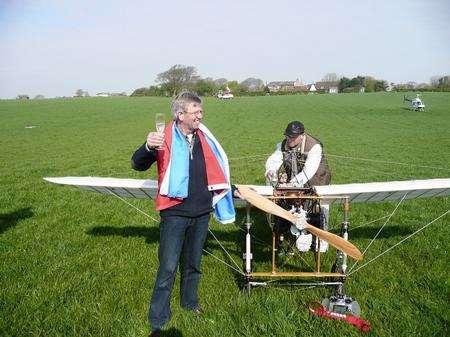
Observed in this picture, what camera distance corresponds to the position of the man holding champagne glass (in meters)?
4.18

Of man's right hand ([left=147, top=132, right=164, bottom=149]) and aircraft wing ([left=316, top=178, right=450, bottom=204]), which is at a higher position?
man's right hand ([left=147, top=132, right=164, bottom=149])

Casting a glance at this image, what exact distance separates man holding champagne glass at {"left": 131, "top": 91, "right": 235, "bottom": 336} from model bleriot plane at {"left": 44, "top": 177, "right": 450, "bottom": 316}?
52cm

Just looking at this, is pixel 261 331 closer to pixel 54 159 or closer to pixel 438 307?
pixel 438 307

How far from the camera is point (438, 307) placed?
4746 millimetres

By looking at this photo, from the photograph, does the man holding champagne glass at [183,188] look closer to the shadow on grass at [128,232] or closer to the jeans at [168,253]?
the jeans at [168,253]

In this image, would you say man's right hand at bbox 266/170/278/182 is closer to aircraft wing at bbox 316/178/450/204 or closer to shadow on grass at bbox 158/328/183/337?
aircraft wing at bbox 316/178/450/204

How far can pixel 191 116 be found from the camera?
4.20m

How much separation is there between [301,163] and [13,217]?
19.5 feet

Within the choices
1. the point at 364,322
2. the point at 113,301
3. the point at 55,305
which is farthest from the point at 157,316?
the point at 364,322

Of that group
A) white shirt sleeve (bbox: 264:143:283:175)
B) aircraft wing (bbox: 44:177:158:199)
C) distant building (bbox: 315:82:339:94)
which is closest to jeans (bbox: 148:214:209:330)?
aircraft wing (bbox: 44:177:158:199)

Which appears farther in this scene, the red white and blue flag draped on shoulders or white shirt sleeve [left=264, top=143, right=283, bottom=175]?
white shirt sleeve [left=264, top=143, right=283, bottom=175]

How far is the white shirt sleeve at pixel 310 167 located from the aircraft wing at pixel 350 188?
0.28 metres

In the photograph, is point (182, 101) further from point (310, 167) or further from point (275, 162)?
point (275, 162)

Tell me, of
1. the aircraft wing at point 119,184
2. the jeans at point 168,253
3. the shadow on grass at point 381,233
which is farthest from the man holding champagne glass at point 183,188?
the shadow on grass at point 381,233
